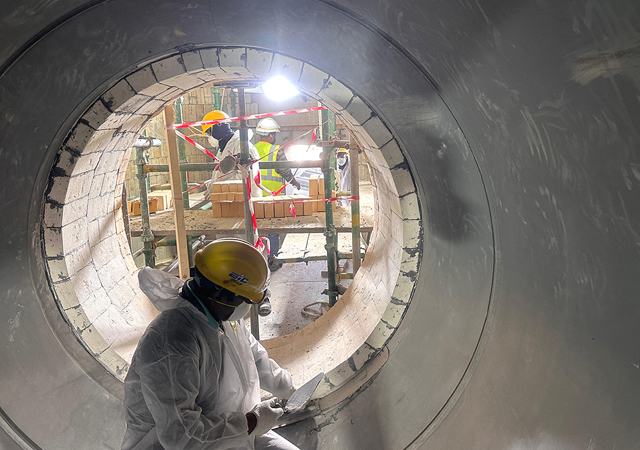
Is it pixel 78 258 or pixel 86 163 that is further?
pixel 78 258

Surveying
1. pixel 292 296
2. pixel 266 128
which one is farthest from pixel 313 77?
pixel 266 128

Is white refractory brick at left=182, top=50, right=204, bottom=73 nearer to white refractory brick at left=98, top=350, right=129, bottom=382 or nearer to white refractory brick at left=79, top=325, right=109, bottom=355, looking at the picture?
Answer: white refractory brick at left=79, top=325, right=109, bottom=355

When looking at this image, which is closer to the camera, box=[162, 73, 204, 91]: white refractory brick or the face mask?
the face mask

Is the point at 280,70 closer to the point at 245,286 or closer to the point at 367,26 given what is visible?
the point at 367,26

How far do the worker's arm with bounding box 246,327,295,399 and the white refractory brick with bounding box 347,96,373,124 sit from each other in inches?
50.2

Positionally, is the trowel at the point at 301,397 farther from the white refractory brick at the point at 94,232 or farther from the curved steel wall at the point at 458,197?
the white refractory brick at the point at 94,232

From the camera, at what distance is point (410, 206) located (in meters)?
2.03

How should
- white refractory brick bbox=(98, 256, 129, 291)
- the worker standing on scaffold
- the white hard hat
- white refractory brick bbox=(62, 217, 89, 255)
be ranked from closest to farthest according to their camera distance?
white refractory brick bbox=(62, 217, 89, 255) → white refractory brick bbox=(98, 256, 129, 291) → the worker standing on scaffold → the white hard hat

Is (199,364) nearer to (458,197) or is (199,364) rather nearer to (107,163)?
(458,197)

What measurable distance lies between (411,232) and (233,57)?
1.16 metres

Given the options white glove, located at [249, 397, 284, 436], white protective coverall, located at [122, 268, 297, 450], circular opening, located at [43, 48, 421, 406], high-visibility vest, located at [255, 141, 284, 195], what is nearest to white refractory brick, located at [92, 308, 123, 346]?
circular opening, located at [43, 48, 421, 406]

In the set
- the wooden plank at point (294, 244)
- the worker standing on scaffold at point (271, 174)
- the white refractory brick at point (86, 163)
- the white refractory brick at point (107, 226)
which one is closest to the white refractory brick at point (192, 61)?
the white refractory brick at point (86, 163)

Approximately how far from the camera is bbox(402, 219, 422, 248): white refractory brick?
2045 millimetres

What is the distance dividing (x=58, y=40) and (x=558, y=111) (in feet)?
6.25
